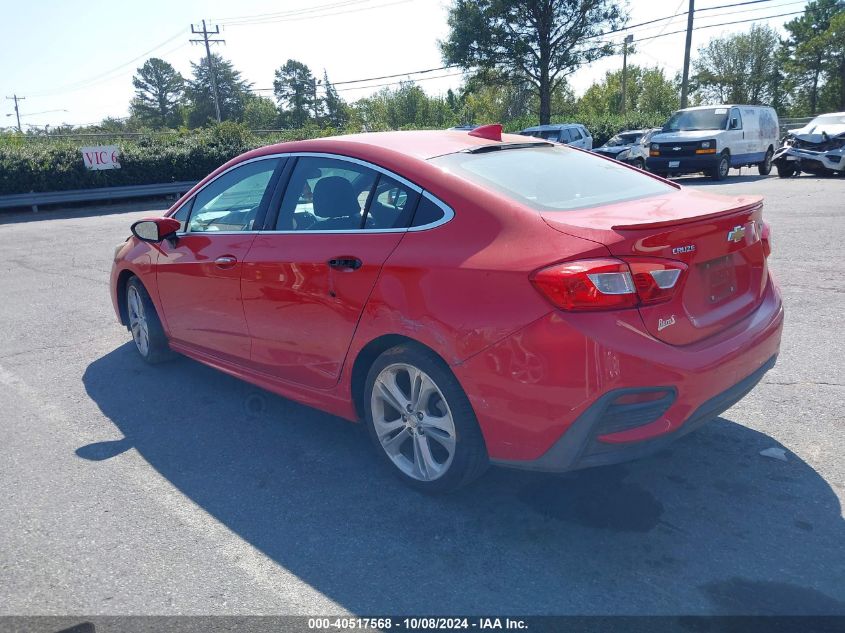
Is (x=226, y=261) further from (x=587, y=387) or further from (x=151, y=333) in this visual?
(x=587, y=387)

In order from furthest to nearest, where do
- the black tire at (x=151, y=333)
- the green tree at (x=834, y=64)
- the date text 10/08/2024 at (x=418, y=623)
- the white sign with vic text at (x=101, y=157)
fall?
the green tree at (x=834, y=64)
the white sign with vic text at (x=101, y=157)
the black tire at (x=151, y=333)
the date text 10/08/2024 at (x=418, y=623)

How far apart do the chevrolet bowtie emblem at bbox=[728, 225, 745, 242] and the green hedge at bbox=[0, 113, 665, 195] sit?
2293 cm

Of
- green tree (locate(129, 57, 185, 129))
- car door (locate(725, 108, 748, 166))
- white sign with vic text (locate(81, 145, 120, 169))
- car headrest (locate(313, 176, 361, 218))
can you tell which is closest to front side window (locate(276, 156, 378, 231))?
car headrest (locate(313, 176, 361, 218))

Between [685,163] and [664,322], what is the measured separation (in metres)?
19.3

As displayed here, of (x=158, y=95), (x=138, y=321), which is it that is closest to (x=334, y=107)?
(x=158, y=95)

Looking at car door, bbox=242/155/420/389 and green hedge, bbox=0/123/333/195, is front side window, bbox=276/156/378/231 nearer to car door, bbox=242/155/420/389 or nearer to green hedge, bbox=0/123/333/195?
car door, bbox=242/155/420/389

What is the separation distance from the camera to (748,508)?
3.10 metres

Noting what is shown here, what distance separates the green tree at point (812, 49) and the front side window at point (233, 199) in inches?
2915

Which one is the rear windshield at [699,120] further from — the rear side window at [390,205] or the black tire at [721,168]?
the rear side window at [390,205]

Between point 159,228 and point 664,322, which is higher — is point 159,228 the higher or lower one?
the higher one

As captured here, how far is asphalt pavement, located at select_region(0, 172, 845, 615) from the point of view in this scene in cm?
264

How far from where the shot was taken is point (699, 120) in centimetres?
2097

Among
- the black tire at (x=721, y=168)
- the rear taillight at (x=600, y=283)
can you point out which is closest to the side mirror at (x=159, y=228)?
the rear taillight at (x=600, y=283)

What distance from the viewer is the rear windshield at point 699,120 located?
20.7 m
